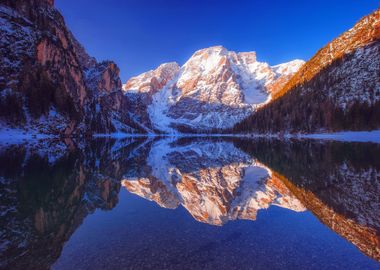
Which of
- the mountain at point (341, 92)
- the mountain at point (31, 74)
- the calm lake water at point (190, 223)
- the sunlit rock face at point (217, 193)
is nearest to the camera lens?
the calm lake water at point (190, 223)

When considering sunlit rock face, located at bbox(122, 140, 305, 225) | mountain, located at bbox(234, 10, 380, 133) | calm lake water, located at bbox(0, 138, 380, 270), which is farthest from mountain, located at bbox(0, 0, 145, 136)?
mountain, located at bbox(234, 10, 380, 133)

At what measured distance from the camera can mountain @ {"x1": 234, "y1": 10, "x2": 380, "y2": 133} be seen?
86.9 m

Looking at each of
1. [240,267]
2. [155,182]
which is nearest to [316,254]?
[240,267]

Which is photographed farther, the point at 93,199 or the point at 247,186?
the point at 247,186

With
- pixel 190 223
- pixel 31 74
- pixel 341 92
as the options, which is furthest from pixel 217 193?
pixel 341 92

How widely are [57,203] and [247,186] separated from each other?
40.5 feet

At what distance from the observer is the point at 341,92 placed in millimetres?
101812

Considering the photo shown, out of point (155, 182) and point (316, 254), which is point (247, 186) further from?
point (316, 254)

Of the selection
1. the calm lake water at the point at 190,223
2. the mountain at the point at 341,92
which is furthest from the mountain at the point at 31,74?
the mountain at the point at 341,92

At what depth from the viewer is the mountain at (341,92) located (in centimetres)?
8688

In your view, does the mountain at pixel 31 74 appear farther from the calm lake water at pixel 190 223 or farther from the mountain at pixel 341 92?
the mountain at pixel 341 92

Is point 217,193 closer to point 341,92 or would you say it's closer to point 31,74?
point 31,74

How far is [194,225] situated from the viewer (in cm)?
1030

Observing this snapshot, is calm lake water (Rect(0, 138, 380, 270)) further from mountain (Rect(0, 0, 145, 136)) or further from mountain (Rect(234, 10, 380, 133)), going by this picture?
mountain (Rect(234, 10, 380, 133))
